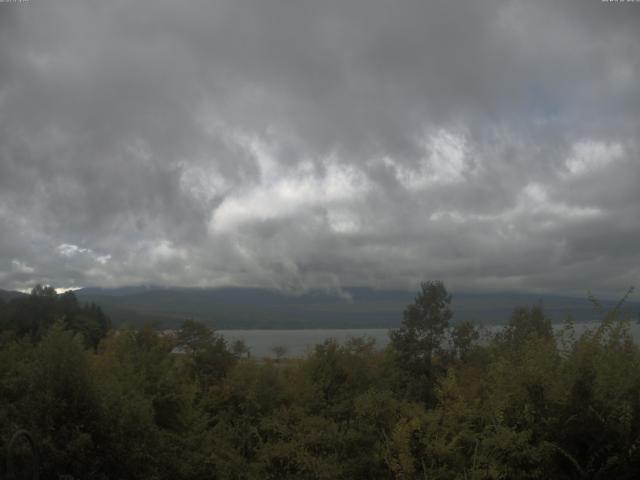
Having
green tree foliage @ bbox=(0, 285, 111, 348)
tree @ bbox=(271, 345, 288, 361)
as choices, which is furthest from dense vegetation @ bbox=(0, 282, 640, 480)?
green tree foliage @ bbox=(0, 285, 111, 348)

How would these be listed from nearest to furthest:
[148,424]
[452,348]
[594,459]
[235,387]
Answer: [594,459] → [148,424] → [235,387] → [452,348]

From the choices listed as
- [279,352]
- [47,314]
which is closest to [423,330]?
[279,352]

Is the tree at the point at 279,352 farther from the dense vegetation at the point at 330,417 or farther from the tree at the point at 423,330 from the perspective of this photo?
the dense vegetation at the point at 330,417

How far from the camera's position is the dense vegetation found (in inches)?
418

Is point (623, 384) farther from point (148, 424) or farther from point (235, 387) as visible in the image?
point (235, 387)

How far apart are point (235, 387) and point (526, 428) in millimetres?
13758

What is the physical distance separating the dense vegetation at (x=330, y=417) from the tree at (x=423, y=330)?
54.9 ft

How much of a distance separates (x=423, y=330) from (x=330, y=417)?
22374 mm

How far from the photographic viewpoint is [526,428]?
1115 cm

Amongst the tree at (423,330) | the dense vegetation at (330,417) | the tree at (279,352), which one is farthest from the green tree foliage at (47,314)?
the dense vegetation at (330,417)

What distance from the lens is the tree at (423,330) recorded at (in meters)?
38.4

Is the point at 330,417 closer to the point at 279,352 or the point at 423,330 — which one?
the point at 423,330

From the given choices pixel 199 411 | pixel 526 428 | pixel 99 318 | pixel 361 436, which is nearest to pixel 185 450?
pixel 199 411

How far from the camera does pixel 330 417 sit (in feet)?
61.2
